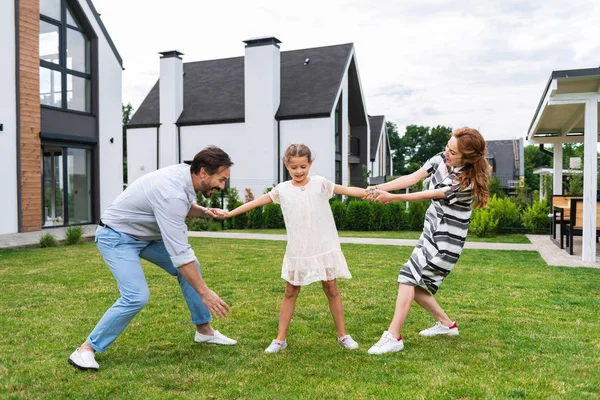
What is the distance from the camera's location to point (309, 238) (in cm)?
414

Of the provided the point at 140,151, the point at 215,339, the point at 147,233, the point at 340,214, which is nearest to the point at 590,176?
the point at 215,339

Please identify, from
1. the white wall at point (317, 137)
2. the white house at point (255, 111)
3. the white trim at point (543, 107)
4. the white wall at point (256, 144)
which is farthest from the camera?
the white house at point (255, 111)

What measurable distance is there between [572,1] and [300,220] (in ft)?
34.5

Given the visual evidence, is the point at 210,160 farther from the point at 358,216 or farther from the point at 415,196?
the point at 358,216

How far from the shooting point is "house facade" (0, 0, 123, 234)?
14.0 m

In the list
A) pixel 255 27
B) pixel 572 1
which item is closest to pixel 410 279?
pixel 572 1

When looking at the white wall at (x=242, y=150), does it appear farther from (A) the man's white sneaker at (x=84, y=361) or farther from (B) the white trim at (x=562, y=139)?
(A) the man's white sneaker at (x=84, y=361)

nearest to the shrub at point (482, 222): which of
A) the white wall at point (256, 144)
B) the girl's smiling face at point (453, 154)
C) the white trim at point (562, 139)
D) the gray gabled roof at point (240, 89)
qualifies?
the white trim at point (562, 139)

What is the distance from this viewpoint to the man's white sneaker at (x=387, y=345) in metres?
4.09

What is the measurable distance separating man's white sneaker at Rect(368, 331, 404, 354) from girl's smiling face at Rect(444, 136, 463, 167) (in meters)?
1.44

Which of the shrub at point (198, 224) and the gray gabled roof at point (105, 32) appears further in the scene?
the shrub at point (198, 224)

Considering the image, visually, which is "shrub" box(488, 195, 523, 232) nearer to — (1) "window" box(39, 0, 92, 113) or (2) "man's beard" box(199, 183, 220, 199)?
(2) "man's beard" box(199, 183, 220, 199)

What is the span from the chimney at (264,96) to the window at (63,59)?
8.55 metres

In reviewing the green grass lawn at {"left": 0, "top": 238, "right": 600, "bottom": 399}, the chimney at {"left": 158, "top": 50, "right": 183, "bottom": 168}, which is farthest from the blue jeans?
the chimney at {"left": 158, "top": 50, "right": 183, "bottom": 168}
